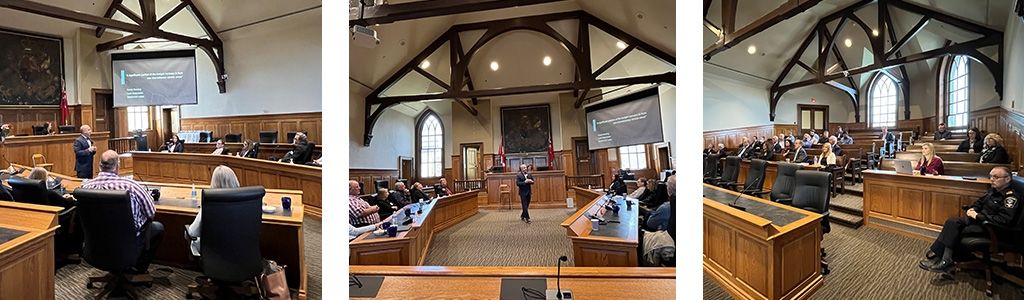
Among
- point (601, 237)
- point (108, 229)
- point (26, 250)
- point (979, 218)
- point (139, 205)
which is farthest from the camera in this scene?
point (139, 205)

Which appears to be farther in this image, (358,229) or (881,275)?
(358,229)

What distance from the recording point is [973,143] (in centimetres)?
160

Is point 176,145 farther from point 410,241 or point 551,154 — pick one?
point 551,154

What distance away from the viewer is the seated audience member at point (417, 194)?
1.84 metres

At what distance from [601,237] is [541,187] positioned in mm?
332

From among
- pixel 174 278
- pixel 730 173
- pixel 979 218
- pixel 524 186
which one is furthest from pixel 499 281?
pixel 979 218

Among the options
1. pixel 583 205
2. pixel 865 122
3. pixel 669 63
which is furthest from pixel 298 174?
pixel 865 122

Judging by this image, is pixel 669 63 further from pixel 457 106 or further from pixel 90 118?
pixel 90 118

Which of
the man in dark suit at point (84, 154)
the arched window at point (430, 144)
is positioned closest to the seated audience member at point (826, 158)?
the arched window at point (430, 144)

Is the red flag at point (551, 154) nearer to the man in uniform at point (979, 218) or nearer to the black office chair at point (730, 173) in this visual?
the black office chair at point (730, 173)

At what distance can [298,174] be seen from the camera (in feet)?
6.44

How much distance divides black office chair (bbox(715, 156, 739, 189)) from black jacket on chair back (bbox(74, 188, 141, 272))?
2.72 meters

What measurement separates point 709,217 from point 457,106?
49.6 inches

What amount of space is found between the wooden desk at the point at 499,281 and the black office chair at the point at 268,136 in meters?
0.69
